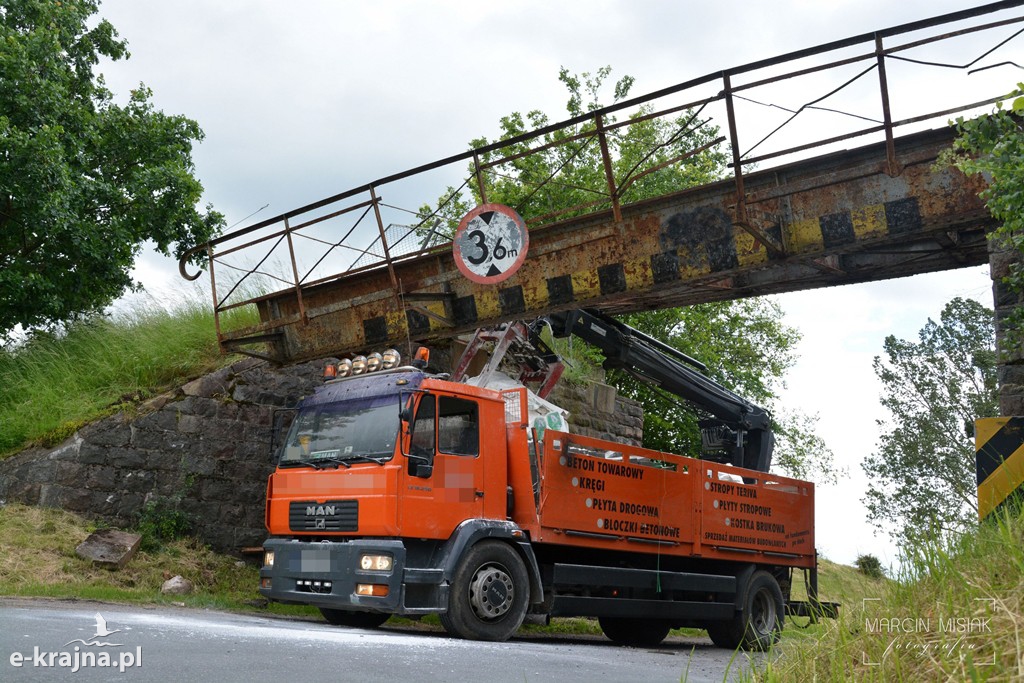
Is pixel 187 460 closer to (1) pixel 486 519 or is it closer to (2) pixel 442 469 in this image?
(2) pixel 442 469

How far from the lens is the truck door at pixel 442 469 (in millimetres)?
9641

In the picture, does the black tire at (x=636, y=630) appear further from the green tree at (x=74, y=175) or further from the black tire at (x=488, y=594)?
the green tree at (x=74, y=175)

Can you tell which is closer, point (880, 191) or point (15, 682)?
point (15, 682)

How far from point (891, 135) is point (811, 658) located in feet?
21.0

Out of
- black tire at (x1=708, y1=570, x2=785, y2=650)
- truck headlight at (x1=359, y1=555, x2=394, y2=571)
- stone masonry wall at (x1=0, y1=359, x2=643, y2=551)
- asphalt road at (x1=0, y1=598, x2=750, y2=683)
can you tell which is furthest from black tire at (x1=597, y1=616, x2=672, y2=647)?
stone masonry wall at (x1=0, y1=359, x2=643, y2=551)

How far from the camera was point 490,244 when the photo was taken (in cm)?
1138

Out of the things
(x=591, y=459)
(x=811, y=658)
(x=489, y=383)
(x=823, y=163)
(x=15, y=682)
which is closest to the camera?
(x=811, y=658)

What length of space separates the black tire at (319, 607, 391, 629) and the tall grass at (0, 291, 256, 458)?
5709 mm

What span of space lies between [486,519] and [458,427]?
1.02 m

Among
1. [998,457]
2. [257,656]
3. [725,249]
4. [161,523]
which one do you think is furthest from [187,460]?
[998,457]

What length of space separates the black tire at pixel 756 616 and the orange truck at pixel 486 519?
43 mm

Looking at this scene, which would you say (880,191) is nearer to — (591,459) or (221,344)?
(591,459)

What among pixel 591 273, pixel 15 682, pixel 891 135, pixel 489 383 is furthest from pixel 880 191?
pixel 15 682

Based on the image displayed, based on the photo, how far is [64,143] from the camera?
19.0 meters
